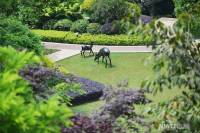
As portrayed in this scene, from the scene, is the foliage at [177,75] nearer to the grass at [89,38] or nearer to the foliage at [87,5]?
the grass at [89,38]

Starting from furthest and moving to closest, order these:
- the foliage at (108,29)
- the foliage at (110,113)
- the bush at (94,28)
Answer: the bush at (94,28) < the foliage at (108,29) < the foliage at (110,113)

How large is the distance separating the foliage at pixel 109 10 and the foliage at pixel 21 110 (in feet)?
93.4

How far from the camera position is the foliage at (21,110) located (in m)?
6.52

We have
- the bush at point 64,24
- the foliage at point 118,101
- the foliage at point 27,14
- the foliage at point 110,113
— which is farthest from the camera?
the bush at point 64,24

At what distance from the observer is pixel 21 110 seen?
6598mm

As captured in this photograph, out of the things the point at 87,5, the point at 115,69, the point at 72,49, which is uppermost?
the point at 87,5

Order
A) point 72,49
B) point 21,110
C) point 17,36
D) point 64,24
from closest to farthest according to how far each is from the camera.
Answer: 1. point 21,110
2. point 17,36
3. point 72,49
4. point 64,24

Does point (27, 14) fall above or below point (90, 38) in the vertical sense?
above

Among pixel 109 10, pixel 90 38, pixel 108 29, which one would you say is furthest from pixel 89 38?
pixel 109 10

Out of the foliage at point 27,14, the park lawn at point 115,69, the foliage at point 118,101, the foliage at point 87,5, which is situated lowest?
the park lawn at point 115,69

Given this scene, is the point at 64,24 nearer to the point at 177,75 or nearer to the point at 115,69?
the point at 115,69

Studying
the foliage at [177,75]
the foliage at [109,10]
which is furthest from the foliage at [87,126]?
the foliage at [109,10]

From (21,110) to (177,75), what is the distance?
9.22 feet

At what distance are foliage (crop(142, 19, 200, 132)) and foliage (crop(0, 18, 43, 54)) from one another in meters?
9.58
